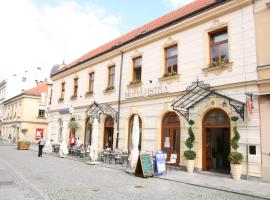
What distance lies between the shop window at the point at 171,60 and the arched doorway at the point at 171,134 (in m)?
2.48

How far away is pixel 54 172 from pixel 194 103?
24.4 ft

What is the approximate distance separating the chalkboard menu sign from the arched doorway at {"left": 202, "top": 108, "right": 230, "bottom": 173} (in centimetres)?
289

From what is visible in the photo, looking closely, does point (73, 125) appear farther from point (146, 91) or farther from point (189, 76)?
point (189, 76)

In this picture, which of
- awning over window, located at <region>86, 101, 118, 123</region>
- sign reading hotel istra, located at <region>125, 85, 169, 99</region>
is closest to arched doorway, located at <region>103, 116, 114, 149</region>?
awning over window, located at <region>86, 101, 118, 123</region>

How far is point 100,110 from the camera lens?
66.6 feet

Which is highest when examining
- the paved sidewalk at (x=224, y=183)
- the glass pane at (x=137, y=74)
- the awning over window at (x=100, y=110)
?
the glass pane at (x=137, y=74)

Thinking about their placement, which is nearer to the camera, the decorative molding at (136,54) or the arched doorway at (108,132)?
the decorative molding at (136,54)

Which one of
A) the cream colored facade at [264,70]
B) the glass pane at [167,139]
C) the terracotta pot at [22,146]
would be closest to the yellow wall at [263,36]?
the cream colored facade at [264,70]

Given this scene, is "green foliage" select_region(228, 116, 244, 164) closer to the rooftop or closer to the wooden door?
the wooden door

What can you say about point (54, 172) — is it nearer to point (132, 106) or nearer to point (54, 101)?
point (132, 106)

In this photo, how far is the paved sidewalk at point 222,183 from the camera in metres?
9.27

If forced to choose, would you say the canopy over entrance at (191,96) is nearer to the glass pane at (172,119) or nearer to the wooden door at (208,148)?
the glass pane at (172,119)

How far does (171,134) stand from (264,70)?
5.99 metres

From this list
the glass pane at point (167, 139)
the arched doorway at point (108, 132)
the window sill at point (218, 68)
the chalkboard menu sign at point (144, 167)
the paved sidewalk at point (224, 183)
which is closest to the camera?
the paved sidewalk at point (224, 183)
